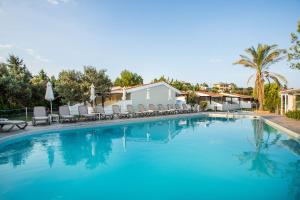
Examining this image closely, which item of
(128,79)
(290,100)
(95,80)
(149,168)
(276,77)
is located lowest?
(149,168)

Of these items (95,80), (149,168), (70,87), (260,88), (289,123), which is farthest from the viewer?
(260,88)

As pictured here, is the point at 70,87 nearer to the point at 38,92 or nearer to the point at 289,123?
the point at 38,92

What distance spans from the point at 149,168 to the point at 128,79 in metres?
41.4

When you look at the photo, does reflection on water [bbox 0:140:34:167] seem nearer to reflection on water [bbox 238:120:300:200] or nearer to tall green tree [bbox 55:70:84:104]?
reflection on water [bbox 238:120:300:200]

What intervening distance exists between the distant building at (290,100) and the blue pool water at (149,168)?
9883mm

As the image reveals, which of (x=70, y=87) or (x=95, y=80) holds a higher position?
(x=95, y=80)

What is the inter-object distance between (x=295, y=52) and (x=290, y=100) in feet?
41.2

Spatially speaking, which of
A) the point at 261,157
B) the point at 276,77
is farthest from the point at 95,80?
the point at 276,77

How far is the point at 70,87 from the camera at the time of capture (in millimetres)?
17719

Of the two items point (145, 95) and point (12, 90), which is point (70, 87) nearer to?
point (12, 90)

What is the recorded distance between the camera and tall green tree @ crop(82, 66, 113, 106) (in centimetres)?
1833

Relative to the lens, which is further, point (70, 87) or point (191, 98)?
point (191, 98)

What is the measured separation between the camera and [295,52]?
9.84 metres

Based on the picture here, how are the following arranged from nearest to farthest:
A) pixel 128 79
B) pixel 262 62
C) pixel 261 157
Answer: pixel 261 157
pixel 262 62
pixel 128 79
